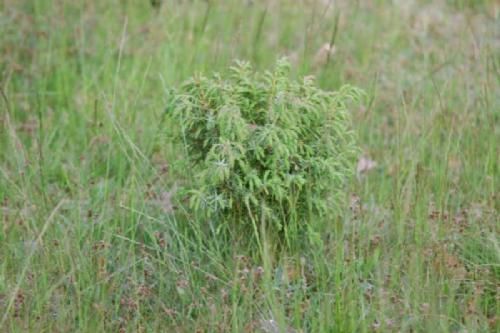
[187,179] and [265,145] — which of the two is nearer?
[265,145]

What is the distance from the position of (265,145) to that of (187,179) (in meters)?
0.56

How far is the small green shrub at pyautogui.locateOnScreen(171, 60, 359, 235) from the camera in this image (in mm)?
3131

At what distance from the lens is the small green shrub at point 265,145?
10.3 ft

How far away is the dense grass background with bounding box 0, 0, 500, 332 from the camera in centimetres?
305

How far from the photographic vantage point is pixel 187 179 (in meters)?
3.59

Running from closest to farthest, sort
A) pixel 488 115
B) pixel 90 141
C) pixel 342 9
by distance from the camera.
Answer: pixel 488 115, pixel 90 141, pixel 342 9

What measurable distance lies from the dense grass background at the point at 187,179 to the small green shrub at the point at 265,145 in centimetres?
16

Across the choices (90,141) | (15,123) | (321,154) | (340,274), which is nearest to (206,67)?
(90,141)

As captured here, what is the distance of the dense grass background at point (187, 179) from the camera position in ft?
10.0

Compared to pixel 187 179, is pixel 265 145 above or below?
above

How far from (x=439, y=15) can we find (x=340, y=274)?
10.3 ft

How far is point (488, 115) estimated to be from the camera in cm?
398

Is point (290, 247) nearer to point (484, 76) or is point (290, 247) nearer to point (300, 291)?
point (300, 291)

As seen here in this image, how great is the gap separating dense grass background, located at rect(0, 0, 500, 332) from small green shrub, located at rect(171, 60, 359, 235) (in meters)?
0.16
